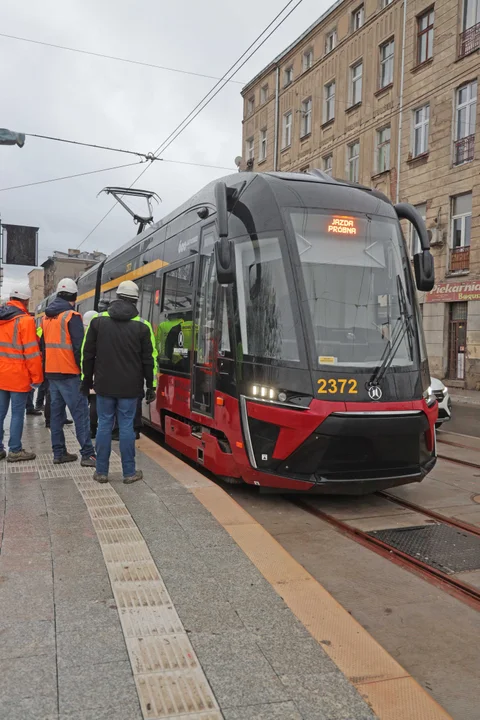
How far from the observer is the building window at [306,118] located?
2977 cm

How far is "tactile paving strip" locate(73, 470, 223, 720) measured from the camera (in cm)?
236

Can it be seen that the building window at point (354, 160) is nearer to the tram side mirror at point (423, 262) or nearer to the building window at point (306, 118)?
the building window at point (306, 118)

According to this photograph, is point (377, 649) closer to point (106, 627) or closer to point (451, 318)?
point (106, 627)

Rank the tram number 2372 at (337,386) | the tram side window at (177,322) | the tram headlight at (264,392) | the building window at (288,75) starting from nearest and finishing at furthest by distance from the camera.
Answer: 1. the tram number 2372 at (337,386)
2. the tram headlight at (264,392)
3. the tram side window at (177,322)
4. the building window at (288,75)

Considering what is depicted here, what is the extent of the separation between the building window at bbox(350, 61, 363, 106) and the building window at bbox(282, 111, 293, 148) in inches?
205

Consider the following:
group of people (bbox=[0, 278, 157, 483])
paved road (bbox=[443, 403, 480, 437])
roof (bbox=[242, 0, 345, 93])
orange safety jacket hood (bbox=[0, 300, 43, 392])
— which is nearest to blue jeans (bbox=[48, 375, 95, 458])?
group of people (bbox=[0, 278, 157, 483])

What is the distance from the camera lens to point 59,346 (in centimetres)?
622

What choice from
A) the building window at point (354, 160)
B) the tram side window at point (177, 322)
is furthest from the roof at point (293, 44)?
the tram side window at point (177, 322)

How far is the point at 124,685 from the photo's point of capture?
246cm

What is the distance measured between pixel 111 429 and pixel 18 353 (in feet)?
4.87

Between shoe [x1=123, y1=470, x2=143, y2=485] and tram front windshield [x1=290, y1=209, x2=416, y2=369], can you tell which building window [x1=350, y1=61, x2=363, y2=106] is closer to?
tram front windshield [x1=290, y1=209, x2=416, y2=369]

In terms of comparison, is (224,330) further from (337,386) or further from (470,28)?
(470,28)

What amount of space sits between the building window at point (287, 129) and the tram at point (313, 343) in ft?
89.2

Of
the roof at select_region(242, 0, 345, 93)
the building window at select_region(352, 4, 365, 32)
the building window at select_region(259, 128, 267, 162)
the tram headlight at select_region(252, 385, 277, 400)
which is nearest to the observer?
the tram headlight at select_region(252, 385, 277, 400)
